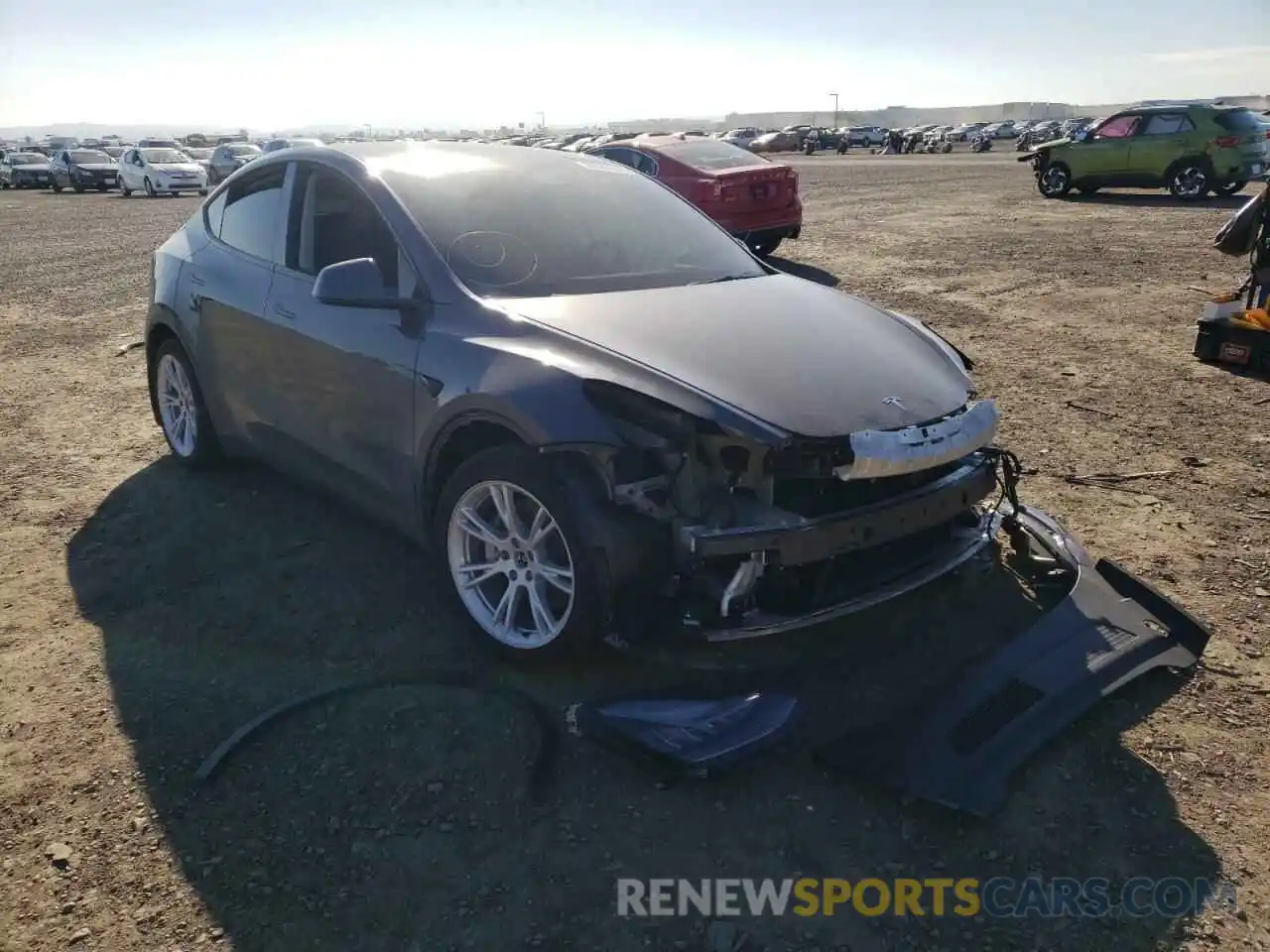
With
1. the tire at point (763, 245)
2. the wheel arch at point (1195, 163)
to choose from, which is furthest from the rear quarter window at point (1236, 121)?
the tire at point (763, 245)

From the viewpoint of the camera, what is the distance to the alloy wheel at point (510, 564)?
3.35 m

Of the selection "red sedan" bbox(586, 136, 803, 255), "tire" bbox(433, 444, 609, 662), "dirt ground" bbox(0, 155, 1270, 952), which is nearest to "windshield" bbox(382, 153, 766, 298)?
"tire" bbox(433, 444, 609, 662)

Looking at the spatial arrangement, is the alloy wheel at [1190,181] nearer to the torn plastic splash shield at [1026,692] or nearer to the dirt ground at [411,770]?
the dirt ground at [411,770]

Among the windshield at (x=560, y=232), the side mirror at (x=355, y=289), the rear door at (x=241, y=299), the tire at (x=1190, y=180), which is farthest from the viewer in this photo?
the tire at (x=1190, y=180)

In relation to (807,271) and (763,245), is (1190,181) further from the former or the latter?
(807,271)

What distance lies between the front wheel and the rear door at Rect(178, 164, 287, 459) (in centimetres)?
1949

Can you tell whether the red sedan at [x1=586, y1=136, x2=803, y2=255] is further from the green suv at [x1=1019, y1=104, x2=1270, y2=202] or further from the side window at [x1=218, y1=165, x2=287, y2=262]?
the green suv at [x1=1019, y1=104, x2=1270, y2=202]

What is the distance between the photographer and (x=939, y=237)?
15102mm

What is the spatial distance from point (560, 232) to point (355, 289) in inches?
36.9

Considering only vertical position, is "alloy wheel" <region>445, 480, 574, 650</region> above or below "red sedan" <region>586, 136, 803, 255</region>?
below

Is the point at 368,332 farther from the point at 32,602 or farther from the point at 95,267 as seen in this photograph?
the point at 95,267

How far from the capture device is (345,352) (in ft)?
13.0

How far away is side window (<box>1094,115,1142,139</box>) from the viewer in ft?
64.4

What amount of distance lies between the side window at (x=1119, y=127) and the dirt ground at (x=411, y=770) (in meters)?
16.3
